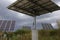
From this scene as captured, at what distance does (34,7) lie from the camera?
7.32 metres

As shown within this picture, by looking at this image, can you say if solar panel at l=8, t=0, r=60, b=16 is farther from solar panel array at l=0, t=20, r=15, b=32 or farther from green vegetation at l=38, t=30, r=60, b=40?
solar panel array at l=0, t=20, r=15, b=32

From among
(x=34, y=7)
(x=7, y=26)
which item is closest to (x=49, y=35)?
(x=34, y=7)

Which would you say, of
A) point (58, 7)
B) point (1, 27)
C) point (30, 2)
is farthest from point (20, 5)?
point (1, 27)

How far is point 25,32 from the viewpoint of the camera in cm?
1084

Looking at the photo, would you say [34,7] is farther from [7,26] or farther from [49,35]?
[7,26]

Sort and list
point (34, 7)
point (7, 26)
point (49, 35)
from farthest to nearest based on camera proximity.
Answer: point (7, 26) → point (49, 35) → point (34, 7)

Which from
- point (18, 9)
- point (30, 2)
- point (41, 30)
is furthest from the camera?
point (41, 30)

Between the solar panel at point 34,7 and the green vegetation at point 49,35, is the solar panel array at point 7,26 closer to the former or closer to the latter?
the green vegetation at point 49,35

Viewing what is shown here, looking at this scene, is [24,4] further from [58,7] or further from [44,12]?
[58,7]

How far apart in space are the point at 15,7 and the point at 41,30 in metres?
2.56

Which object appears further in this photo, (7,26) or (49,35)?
(7,26)

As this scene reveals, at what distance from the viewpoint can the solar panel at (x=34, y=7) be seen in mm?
6707

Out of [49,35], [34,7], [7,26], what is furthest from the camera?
[7,26]

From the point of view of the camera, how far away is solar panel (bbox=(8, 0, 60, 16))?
6.71m
